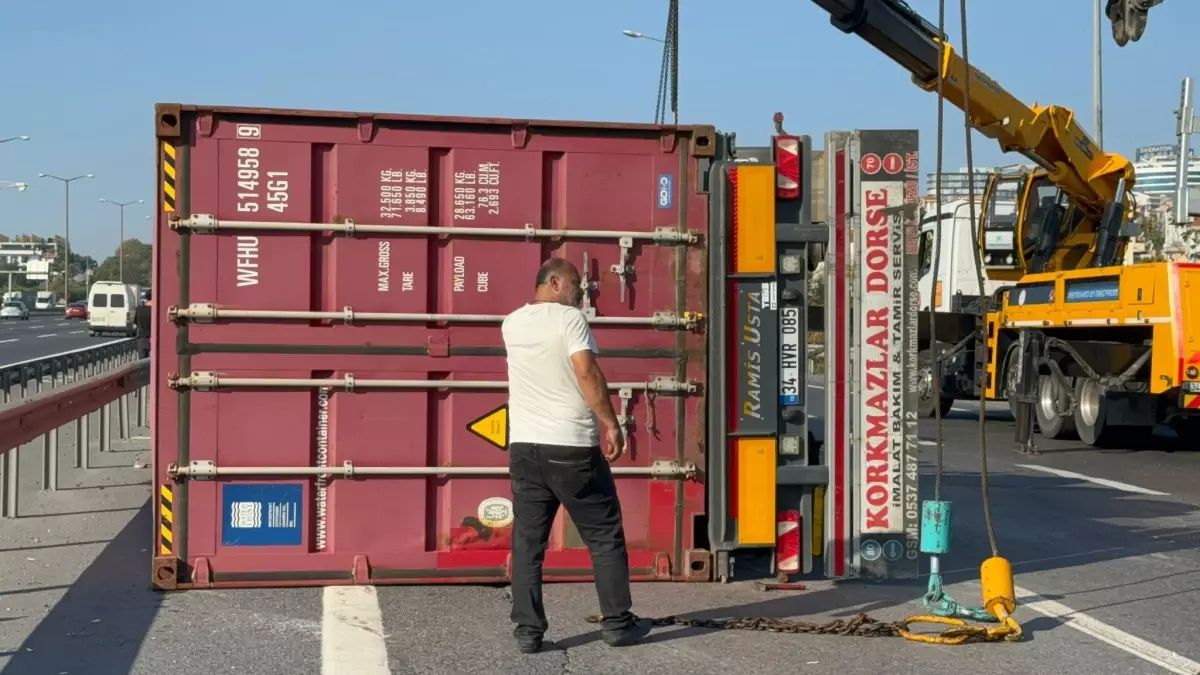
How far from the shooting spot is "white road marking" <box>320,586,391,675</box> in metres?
5.84

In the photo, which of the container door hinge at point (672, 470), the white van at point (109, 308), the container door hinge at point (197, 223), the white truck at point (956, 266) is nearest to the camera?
the container door hinge at point (197, 223)

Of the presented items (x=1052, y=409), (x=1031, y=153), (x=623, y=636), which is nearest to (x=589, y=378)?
(x=623, y=636)

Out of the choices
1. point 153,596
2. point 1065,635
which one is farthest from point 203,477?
point 1065,635

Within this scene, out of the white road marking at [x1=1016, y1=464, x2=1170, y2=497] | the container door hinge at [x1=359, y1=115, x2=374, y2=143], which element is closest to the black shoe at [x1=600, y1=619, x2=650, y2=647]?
the container door hinge at [x1=359, y1=115, x2=374, y2=143]

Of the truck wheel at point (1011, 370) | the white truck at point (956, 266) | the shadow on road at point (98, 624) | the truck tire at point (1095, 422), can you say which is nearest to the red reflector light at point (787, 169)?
the shadow on road at point (98, 624)

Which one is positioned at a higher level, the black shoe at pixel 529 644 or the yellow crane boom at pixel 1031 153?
the yellow crane boom at pixel 1031 153

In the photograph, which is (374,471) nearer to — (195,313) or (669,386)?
(195,313)

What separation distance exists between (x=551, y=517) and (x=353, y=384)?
1473mm

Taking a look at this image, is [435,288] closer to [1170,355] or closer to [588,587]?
[588,587]

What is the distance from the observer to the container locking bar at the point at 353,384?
7.14 meters

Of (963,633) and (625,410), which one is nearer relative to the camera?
(963,633)

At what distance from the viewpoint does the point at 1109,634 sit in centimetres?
678

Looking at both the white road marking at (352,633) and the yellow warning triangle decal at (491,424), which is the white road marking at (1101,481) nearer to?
the yellow warning triangle decal at (491,424)

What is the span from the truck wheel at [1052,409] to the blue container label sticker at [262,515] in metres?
12.3
